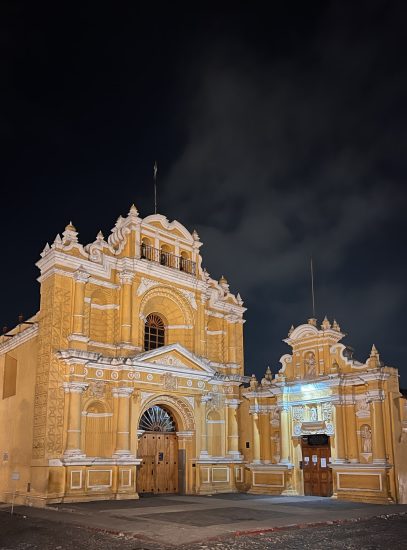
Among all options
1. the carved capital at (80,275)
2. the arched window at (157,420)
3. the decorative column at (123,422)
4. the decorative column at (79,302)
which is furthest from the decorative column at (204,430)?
the carved capital at (80,275)

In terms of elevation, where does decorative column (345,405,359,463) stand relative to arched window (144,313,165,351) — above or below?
below

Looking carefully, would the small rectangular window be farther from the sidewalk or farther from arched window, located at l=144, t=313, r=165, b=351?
the sidewalk

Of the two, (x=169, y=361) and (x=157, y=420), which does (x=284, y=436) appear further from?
(x=169, y=361)

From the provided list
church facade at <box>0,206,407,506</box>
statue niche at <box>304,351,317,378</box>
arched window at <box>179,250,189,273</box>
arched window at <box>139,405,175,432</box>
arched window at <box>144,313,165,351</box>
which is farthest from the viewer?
arched window at <box>179,250,189,273</box>

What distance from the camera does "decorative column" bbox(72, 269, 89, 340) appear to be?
82.7 feet

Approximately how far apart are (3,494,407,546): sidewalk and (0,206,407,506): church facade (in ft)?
5.53

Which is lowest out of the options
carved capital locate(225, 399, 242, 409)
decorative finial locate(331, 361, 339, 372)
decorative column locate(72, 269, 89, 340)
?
carved capital locate(225, 399, 242, 409)

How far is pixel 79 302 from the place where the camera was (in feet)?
83.8

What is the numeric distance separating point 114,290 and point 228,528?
14368 mm

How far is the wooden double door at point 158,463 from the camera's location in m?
27.3

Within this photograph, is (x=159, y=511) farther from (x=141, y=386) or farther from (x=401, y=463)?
(x=401, y=463)

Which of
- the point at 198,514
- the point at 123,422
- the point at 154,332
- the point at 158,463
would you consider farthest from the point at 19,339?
the point at 198,514

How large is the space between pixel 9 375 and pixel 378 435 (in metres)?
17.5

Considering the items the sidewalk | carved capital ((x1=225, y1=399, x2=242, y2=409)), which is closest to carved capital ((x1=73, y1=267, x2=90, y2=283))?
the sidewalk
